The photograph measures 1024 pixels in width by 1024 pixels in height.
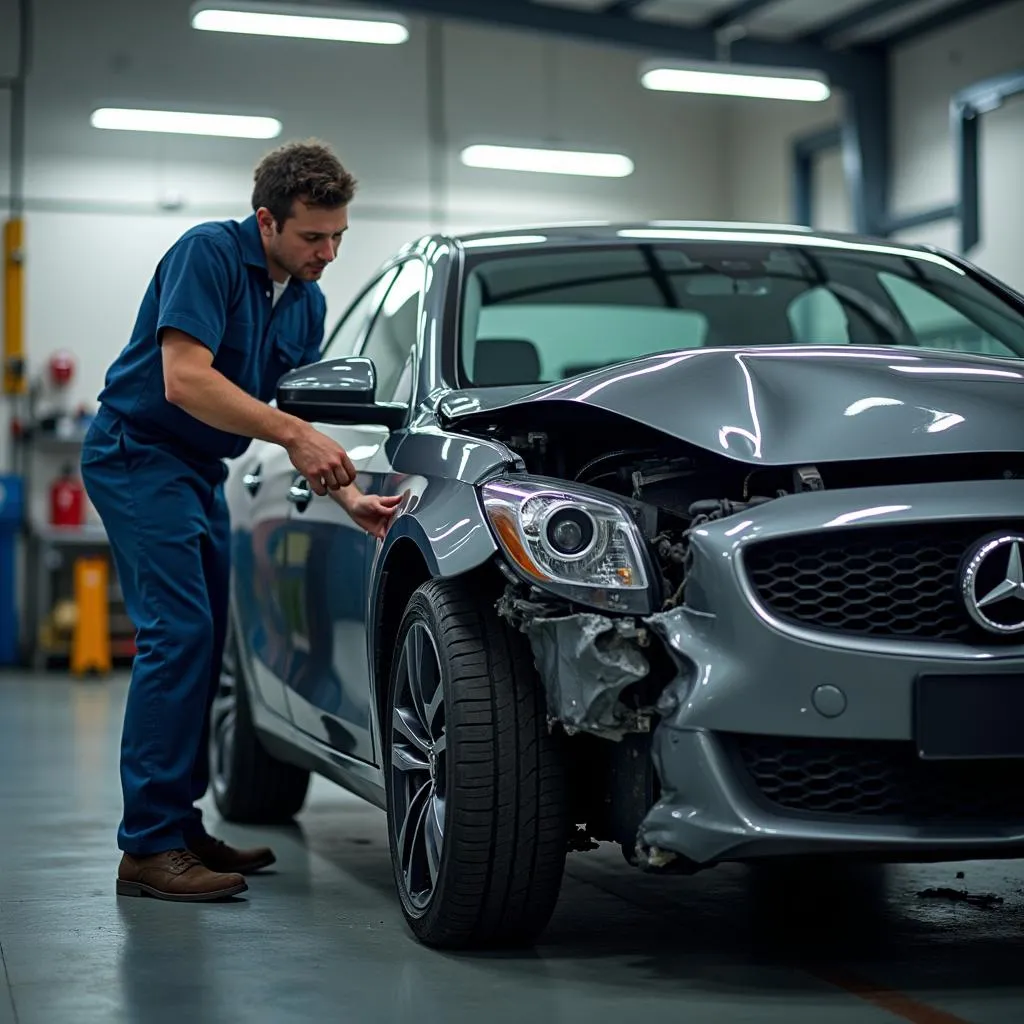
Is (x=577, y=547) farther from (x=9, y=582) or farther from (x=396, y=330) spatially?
(x=9, y=582)

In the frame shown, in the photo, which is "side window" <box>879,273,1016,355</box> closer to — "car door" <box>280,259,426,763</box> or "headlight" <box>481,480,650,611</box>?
"car door" <box>280,259,426,763</box>

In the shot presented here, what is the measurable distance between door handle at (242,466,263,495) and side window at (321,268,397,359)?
35cm

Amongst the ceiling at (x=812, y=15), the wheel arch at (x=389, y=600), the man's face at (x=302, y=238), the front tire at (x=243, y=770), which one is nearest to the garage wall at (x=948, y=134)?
the ceiling at (x=812, y=15)

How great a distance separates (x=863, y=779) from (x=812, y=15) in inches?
454

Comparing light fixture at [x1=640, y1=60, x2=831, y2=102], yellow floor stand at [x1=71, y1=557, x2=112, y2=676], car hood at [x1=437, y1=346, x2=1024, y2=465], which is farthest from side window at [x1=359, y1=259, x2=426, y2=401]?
light fixture at [x1=640, y1=60, x2=831, y2=102]

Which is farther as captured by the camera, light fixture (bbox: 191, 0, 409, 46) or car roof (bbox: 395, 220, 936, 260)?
light fixture (bbox: 191, 0, 409, 46)

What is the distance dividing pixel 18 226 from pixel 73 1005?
35.5ft

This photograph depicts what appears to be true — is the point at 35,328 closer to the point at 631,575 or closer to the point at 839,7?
the point at 839,7

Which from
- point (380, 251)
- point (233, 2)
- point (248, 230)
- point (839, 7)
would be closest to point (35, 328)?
point (380, 251)

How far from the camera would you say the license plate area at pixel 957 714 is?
8.80 feet

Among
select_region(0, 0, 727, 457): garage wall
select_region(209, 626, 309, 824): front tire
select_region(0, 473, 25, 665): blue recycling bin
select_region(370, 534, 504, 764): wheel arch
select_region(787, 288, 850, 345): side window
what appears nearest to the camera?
select_region(370, 534, 504, 764): wheel arch

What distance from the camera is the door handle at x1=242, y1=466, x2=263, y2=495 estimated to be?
15.7 feet

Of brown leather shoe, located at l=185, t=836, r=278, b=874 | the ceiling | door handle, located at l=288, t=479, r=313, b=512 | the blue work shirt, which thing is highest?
the ceiling

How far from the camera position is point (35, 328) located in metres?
13.1
